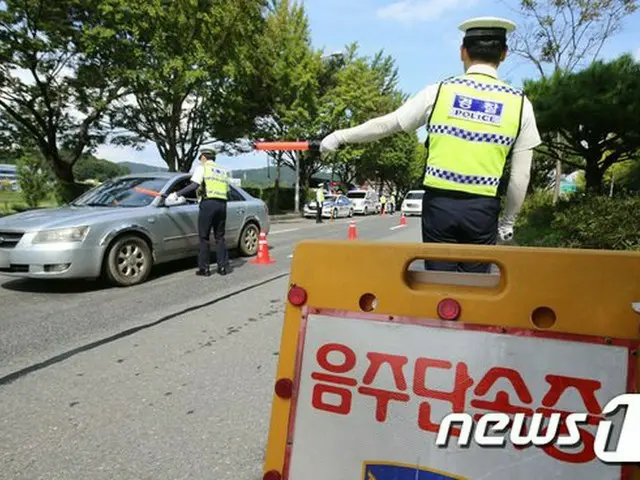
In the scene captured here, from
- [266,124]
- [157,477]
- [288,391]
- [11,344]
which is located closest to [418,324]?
[288,391]

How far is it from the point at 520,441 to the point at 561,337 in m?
0.29

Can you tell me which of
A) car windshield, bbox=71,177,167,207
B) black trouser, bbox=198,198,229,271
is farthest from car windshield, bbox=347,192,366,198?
black trouser, bbox=198,198,229,271

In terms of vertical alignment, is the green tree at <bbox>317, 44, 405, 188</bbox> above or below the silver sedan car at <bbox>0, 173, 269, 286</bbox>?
above

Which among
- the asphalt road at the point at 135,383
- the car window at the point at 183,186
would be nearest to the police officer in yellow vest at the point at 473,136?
the asphalt road at the point at 135,383

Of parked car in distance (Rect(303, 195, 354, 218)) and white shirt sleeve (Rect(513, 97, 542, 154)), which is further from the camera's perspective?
parked car in distance (Rect(303, 195, 354, 218))

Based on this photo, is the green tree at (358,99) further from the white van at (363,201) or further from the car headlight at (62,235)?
the car headlight at (62,235)

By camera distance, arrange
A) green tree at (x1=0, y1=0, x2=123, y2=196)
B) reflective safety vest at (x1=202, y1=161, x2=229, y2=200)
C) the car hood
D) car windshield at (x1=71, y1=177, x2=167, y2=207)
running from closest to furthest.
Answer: the car hood → reflective safety vest at (x1=202, y1=161, x2=229, y2=200) → car windshield at (x1=71, y1=177, x2=167, y2=207) → green tree at (x1=0, y1=0, x2=123, y2=196)

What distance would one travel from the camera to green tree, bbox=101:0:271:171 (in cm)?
1658

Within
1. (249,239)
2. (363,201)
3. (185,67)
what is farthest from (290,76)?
(249,239)

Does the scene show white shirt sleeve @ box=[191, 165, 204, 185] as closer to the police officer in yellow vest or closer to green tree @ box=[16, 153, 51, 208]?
the police officer in yellow vest

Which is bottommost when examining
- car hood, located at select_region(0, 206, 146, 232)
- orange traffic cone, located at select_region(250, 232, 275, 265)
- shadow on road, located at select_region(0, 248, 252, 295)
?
shadow on road, located at select_region(0, 248, 252, 295)

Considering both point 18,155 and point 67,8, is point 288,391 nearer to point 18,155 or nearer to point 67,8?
point 67,8

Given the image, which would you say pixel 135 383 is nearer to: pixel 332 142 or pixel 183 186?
pixel 332 142

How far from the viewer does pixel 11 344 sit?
4.07 meters
